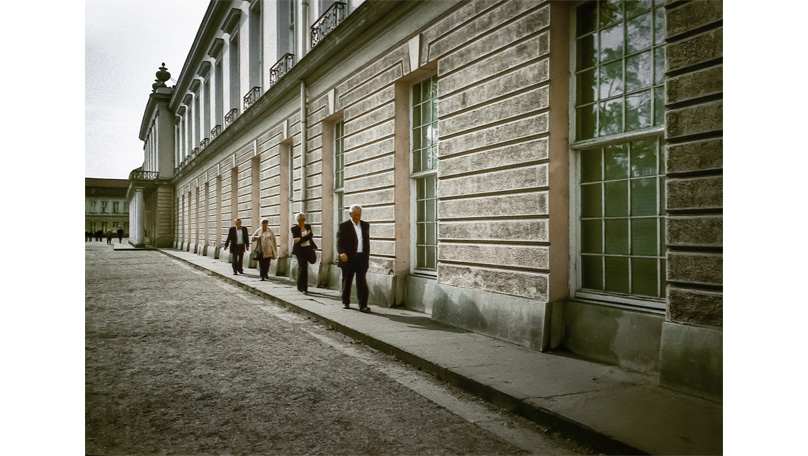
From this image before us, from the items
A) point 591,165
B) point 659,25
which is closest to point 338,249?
point 591,165

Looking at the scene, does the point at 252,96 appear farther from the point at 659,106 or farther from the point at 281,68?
the point at 659,106

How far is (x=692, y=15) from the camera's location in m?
4.23

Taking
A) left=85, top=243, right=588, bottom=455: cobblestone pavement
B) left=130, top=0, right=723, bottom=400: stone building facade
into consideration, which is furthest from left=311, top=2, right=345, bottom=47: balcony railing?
left=85, top=243, right=588, bottom=455: cobblestone pavement

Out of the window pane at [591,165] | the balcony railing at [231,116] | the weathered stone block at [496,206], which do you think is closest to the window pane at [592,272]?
the weathered stone block at [496,206]

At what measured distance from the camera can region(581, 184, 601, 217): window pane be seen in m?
5.79

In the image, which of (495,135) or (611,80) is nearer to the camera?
(611,80)

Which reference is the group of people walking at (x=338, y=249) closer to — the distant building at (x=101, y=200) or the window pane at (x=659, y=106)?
the distant building at (x=101, y=200)

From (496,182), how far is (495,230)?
57 centimetres

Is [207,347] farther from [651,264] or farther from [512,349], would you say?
[651,264]

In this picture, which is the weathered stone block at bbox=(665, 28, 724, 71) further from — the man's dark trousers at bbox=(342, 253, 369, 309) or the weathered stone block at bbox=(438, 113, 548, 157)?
the man's dark trousers at bbox=(342, 253, 369, 309)

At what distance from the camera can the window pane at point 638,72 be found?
5145 mm

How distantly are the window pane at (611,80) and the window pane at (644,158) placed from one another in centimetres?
58

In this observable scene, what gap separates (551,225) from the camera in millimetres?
5965

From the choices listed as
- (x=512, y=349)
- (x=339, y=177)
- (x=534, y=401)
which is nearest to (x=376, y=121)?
(x=339, y=177)
